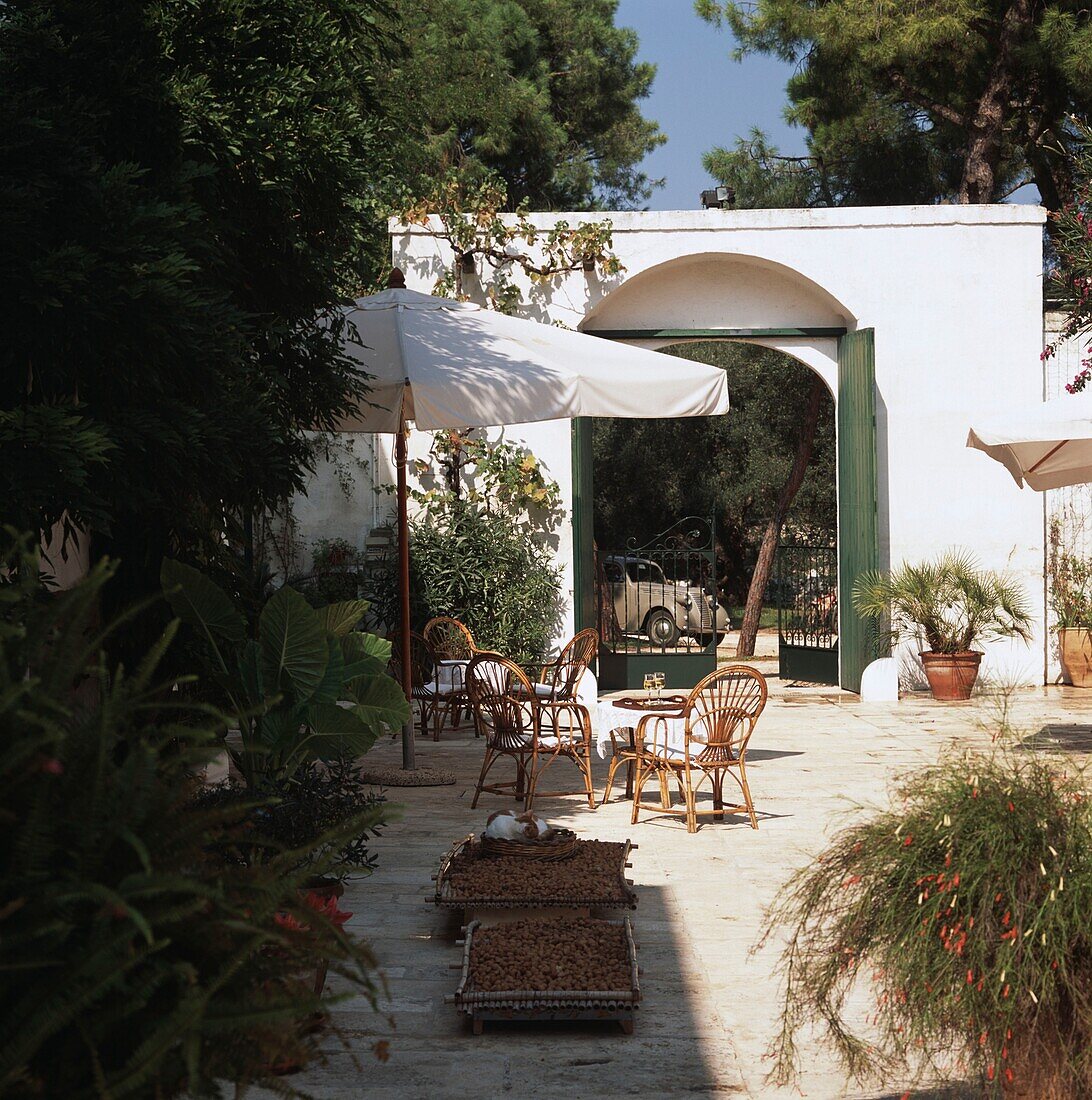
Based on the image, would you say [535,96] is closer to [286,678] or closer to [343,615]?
[343,615]

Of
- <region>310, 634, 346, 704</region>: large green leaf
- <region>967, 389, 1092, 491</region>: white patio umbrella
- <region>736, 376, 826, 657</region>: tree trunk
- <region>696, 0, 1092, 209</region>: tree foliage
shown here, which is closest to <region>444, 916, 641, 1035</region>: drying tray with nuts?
<region>310, 634, 346, 704</region>: large green leaf

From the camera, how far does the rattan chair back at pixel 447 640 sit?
9641 mm

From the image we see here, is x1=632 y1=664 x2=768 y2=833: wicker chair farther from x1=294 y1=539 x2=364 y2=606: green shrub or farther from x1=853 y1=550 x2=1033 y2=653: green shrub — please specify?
x1=853 y1=550 x2=1033 y2=653: green shrub

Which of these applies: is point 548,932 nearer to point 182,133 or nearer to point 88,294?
point 88,294

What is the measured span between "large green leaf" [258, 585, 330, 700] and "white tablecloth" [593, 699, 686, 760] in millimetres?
2377

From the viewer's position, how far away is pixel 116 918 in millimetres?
1523

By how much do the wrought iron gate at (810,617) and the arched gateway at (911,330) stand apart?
81 centimetres

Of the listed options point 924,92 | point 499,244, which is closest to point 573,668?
point 499,244

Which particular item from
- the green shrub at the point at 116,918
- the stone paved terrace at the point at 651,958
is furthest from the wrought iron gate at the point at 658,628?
the green shrub at the point at 116,918

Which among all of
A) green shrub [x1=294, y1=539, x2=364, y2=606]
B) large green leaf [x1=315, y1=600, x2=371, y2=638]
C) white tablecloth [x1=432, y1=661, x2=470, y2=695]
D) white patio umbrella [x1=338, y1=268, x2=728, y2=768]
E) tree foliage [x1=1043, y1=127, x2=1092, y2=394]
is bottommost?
white tablecloth [x1=432, y1=661, x2=470, y2=695]

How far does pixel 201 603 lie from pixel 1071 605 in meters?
9.18

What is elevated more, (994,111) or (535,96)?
(535,96)

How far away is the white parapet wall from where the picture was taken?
37.8ft

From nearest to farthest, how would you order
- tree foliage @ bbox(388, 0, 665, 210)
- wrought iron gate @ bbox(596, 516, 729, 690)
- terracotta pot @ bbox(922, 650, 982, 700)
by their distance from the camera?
terracotta pot @ bbox(922, 650, 982, 700) < wrought iron gate @ bbox(596, 516, 729, 690) < tree foliage @ bbox(388, 0, 665, 210)
